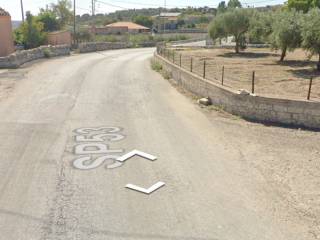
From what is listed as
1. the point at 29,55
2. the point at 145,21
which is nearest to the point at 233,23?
the point at 29,55

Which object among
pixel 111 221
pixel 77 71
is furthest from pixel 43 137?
pixel 77 71

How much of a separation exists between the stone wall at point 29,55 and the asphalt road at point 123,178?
11.2 meters

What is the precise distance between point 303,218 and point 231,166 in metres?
2.10

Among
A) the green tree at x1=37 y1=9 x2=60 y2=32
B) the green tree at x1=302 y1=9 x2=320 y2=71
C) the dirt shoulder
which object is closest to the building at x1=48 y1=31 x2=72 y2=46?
the green tree at x1=37 y1=9 x2=60 y2=32

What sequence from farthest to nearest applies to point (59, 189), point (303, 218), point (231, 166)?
1. point (231, 166)
2. point (59, 189)
3. point (303, 218)

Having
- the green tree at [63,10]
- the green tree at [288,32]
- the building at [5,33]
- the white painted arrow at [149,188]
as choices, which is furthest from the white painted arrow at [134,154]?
Answer: the green tree at [63,10]

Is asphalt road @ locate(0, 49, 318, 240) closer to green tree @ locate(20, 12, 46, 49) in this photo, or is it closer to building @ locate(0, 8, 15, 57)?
building @ locate(0, 8, 15, 57)

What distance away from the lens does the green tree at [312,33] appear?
17406mm

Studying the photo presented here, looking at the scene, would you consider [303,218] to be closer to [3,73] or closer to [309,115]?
[309,115]

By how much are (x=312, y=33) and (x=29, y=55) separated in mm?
18490

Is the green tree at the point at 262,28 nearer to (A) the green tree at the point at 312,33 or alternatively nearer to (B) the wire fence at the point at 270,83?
(A) the green tree at the point at 312,33

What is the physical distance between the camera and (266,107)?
1035 centimetres

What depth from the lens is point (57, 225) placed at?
4.98 meters

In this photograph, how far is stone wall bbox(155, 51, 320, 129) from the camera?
31.6ft
